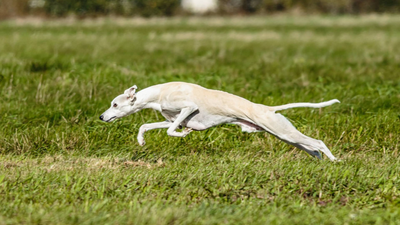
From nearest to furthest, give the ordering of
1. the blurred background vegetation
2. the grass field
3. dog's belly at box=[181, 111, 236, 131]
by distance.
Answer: the grass field, dog's belly at box=[181, 111, 236, 131], the blurred background vegetation

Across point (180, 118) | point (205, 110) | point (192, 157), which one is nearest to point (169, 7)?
point (192, 157)

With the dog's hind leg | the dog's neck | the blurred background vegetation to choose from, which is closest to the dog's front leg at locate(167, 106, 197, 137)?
the dog's neck

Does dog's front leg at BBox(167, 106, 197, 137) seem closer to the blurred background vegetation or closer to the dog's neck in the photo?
the dog's neck

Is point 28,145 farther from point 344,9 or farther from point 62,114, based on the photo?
point 344,9

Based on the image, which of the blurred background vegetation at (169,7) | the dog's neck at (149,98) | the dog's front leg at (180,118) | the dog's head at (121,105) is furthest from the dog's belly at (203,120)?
the blurred background vegetation at (169,7)

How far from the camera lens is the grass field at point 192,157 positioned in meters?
4.45

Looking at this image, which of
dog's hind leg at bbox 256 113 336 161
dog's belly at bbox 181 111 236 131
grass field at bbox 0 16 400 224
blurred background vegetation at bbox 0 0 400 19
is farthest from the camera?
blurred background vegetation at bbox 0 0 400 19

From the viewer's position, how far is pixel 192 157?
20.6 ft

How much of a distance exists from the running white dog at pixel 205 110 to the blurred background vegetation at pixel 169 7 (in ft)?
114

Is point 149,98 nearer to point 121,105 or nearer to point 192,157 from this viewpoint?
point 121,105

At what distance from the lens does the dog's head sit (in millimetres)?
5797

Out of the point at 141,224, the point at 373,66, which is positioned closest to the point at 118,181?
the point at 141,224

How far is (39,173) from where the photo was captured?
207 inches

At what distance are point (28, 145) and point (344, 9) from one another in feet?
162
